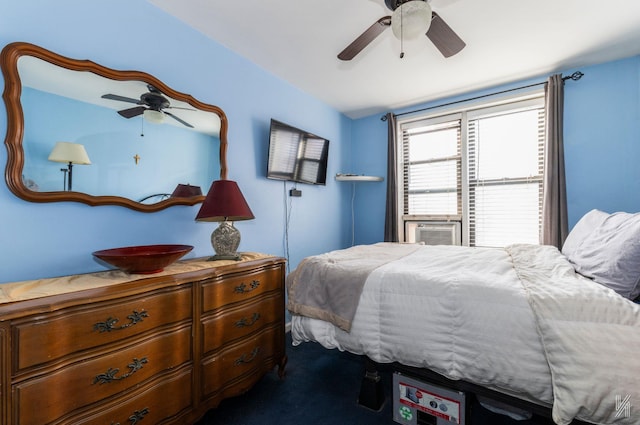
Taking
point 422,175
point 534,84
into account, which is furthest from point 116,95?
point 534,84

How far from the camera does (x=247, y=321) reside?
5.46ft

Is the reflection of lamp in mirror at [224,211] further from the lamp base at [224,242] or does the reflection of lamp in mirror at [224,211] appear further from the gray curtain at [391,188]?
the gray curtain at [391,188]

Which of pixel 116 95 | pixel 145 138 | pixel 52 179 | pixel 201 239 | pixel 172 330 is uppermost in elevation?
pixel 116 95

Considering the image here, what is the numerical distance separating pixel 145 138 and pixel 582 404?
8.31 ft

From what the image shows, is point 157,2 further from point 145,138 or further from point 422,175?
point 422,175

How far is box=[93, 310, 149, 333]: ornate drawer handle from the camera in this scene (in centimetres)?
105

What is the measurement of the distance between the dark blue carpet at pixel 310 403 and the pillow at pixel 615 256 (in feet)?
2.94

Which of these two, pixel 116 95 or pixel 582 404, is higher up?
pixel 116 95

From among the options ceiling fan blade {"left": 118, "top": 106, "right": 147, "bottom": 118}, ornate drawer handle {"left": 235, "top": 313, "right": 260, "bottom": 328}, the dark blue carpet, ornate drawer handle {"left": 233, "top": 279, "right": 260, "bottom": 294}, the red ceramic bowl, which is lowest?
the dark blue carpet

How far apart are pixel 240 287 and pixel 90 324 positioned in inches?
28.2

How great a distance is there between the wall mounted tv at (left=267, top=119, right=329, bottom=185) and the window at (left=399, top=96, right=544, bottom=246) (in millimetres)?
1232

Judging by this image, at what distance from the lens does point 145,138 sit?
1.75 metres

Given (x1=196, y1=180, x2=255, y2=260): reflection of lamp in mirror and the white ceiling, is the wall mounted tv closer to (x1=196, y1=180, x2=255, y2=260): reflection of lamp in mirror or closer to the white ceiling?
the white ceiling

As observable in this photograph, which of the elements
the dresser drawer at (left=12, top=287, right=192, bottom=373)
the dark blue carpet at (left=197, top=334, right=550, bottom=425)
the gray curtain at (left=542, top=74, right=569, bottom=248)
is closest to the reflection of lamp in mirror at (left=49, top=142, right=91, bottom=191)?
the dresser drawer at (left=12, top=287, right=192, bottom=373)
